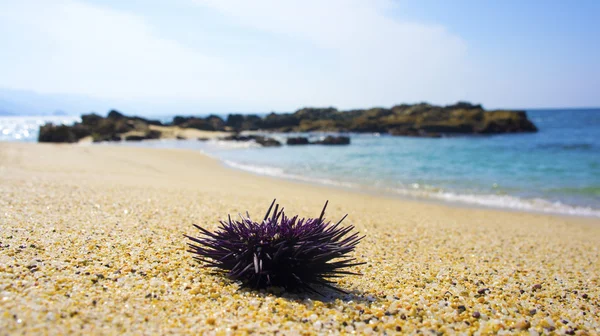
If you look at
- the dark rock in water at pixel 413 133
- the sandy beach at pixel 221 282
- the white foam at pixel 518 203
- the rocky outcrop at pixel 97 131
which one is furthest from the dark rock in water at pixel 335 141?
the sandy beach at pixel 221 282

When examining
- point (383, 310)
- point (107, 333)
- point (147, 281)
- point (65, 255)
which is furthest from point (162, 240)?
point (383, 310)

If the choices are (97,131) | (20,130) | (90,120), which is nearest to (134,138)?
(97,131)

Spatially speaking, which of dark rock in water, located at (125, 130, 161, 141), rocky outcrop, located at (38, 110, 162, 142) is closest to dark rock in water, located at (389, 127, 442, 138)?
dark rock in water, located at (125, 130, 161, 141)

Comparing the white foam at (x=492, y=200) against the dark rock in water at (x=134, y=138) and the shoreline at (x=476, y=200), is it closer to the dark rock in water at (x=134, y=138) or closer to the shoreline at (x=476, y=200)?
the shoreline at (x=476, y=200)

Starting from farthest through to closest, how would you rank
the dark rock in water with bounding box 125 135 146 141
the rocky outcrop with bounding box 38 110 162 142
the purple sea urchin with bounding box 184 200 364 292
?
1. the dark rock in water with bounding box 125 135 146 141
2. the rocky outcrop with bounding box 38 110 162 142
3. the purple sea urchin with bounding box 184 200 364 292

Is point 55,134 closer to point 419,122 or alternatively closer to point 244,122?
point 244,122

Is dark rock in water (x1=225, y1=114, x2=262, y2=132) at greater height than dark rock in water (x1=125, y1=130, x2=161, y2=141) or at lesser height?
greater

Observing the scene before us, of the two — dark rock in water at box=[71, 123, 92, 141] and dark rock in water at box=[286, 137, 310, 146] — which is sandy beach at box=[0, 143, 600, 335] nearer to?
dark rock in water at box=[286, 137, 310, 146]
